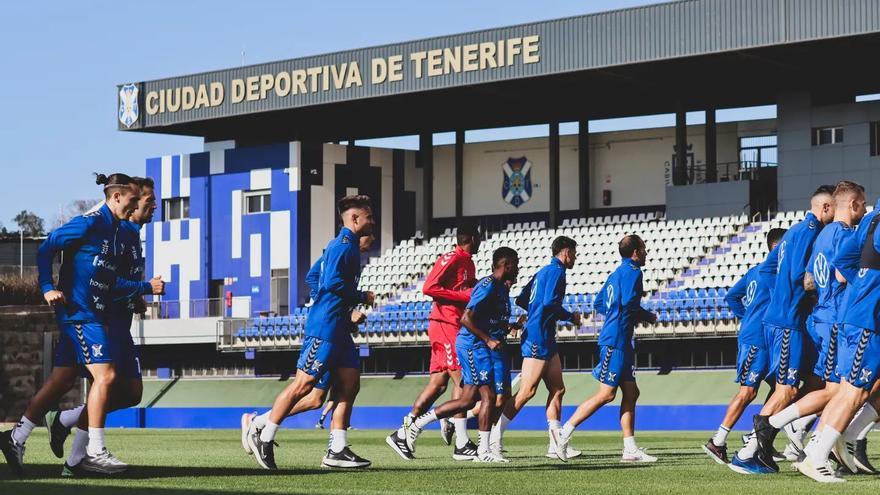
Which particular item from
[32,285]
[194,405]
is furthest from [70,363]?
[32,285]

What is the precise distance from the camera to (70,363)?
37.5 ft

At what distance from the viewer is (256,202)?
52.8 meters

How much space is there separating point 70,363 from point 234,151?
4250cm

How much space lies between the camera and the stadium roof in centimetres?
4047

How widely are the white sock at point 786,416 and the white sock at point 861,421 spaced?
38 cm

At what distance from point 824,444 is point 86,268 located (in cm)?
522

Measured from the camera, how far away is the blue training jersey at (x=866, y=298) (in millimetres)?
10664

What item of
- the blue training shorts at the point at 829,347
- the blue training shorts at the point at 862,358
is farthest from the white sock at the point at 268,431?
the blue training shorts at the point at 862,358

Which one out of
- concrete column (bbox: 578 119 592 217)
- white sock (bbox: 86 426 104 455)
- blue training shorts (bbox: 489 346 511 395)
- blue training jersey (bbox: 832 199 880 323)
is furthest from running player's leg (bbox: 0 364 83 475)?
concrete column (bbox: 578 119 592 217)

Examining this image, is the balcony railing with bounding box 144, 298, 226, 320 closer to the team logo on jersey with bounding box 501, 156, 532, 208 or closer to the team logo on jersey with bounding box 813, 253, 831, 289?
Result: the team logo on jersey with bounding box 501, 156, 532, 208

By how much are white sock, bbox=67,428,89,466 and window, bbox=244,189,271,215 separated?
4111 cm

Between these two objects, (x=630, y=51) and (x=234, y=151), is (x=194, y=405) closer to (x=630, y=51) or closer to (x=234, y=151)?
(x=234, y=151)

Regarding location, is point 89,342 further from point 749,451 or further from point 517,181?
point 517,181

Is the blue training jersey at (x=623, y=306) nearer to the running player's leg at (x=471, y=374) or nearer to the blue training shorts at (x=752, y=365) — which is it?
the running player's leg at (x=471, y=374)
